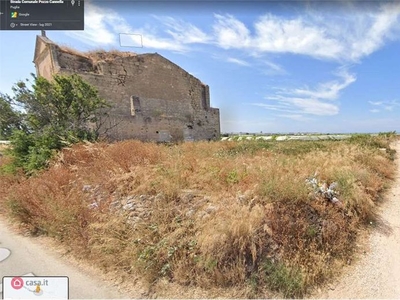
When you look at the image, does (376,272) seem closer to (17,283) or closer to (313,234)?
(313,234)

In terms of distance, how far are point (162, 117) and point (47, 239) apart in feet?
44.0

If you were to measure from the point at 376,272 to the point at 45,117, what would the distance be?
33.4 ft

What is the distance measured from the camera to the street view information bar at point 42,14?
3320 mm

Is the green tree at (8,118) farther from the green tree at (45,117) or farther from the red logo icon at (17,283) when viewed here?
the red logo icon at (17,283)

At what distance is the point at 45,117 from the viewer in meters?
8.21

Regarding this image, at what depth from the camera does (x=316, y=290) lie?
2.92m

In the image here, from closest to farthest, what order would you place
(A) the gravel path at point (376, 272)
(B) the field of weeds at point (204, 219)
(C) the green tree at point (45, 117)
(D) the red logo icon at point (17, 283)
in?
(D) the red logo icon at point (17, 283)
(A) the gravel path at point (376, 272)
(B) the field of weeds at point (204, 219)
(C) the green tree at point (45, 117)

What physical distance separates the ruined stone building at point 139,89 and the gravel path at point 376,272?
42.3 feet

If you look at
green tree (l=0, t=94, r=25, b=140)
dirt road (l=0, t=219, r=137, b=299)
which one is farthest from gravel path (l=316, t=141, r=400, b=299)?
green tree (l=0, t=94, r=25, b=140)

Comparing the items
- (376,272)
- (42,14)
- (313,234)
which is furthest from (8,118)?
(376,272)

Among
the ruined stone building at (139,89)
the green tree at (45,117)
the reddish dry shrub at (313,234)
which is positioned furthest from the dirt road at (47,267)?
the ruined stone building at (139,89)

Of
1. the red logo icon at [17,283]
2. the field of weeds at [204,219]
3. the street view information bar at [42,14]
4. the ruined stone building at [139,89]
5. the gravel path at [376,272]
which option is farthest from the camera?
the ruined stone building at [139,89]

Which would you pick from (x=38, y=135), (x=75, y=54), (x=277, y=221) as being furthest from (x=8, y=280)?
(x=75, y=54)

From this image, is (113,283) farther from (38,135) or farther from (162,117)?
(162,117)
